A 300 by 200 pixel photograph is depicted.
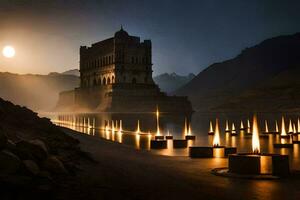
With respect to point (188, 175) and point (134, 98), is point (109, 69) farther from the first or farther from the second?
point (188, 175)

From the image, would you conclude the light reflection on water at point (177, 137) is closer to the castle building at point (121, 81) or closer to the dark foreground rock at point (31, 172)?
the dark foreground rock at point (31, 172)

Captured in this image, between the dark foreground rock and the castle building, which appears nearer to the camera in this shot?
the dark foreground rock

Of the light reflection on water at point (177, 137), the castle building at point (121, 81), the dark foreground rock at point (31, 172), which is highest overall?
the castle building at point (121, 81)

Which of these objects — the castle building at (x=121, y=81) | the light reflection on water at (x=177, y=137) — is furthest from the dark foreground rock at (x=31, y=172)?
the castle building at (x=121, y=81)

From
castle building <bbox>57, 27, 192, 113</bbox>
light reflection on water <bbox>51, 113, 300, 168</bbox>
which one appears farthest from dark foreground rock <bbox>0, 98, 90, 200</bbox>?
castle building <bbox>57, 27, 192, 113</bbox>

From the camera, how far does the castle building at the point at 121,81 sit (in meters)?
114

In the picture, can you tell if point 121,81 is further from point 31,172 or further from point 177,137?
point 31,172

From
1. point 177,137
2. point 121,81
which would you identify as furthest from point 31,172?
point 121,81

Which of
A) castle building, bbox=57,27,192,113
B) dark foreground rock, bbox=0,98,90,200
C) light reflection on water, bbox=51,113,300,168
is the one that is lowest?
dark foreground rock, bbox=0,98,90,200

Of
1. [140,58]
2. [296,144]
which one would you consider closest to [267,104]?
[140,58]

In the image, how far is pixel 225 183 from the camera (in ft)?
48.9

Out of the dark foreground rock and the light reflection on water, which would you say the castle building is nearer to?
the light reflection on water

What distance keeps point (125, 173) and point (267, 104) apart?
461 feet

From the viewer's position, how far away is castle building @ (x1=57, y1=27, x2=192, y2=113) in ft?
373
